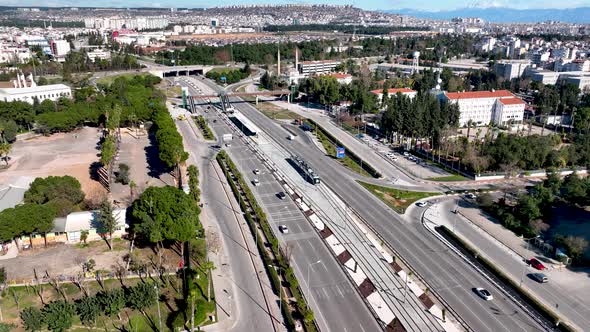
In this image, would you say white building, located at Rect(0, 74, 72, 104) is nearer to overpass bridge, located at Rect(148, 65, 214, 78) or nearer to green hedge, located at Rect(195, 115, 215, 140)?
green hedge, located at Rect(195, 115, 215, 140)

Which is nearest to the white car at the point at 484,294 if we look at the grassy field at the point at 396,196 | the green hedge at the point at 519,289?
the green hedge at the point at 519,289

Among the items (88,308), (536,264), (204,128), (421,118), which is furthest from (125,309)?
(204,128)

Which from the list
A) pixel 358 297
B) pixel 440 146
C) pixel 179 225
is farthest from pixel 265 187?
pixel 440 146

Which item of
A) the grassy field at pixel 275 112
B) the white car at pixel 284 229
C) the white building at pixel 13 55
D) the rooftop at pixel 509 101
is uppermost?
the white building at pixel 13 55

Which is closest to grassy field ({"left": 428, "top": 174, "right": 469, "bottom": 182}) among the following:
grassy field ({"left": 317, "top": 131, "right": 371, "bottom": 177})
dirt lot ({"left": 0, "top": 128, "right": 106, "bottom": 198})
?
grassy field ({"left": 317, "top": 131, "right": 371, "bottom": 177})

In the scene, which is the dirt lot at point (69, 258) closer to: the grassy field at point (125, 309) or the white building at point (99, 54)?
the grassy field at point (125, 309)

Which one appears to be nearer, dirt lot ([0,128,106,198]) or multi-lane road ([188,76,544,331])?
multi-lane road ([188,76,544,331])
